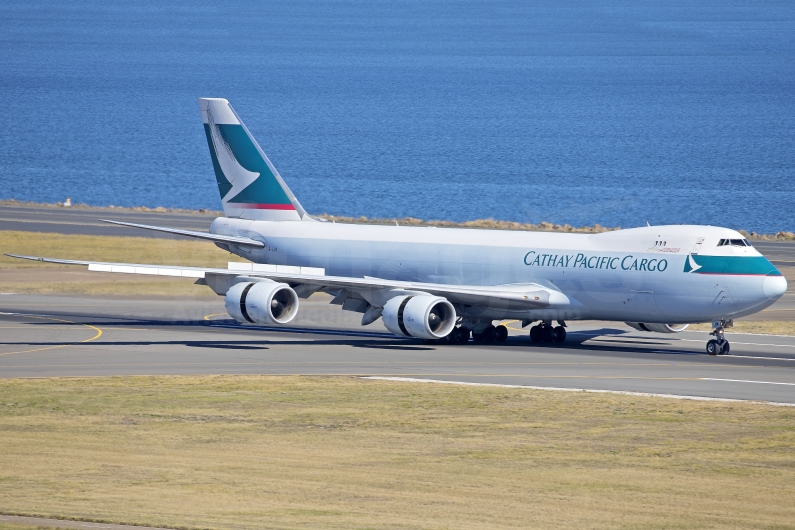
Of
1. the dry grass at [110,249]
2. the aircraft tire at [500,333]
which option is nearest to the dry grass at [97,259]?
the dry grass at [110,249]

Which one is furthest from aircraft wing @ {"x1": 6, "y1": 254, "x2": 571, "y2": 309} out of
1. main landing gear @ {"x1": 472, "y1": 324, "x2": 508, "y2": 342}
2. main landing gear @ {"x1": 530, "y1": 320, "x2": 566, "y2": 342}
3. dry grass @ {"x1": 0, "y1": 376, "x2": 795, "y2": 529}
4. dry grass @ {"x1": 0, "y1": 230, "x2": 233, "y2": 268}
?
dry grass @ {"x1": 0, "y1": 230, "x2": 233, "y2": 268}

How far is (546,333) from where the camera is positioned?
48812mm

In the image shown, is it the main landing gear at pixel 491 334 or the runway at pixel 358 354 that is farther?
the main landing gear at pixel 491 334

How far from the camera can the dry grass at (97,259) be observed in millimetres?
66438

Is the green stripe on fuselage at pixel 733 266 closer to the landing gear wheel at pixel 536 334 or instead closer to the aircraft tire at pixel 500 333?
the landing gear wheel at pixel 536 334

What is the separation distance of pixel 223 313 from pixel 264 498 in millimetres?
38710

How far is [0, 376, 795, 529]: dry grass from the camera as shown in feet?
66.7

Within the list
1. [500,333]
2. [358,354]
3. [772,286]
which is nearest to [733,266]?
[772,286]

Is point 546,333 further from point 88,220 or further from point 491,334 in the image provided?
point 88,220

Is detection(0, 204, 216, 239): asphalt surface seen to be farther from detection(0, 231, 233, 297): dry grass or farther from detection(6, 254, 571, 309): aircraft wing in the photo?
detection(6, 254, 571, 309): aircraft wing

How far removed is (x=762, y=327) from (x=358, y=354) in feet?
68.5

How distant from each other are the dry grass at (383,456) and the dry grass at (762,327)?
2194 centimetres

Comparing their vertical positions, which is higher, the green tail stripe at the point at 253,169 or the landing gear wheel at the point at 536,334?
the green tail stripe at the point at 253,169

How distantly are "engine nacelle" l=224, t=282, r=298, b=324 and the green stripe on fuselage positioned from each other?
15.2 m
